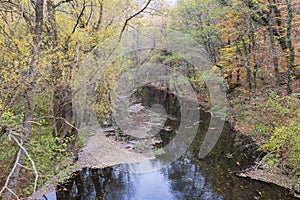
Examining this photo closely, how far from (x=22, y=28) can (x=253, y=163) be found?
395 inches

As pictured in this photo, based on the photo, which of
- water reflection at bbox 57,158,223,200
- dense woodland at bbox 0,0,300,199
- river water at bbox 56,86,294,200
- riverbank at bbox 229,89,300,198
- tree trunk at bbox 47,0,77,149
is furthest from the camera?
water reflection at bbox 57,158,223,200

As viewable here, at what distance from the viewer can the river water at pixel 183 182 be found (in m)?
8.49

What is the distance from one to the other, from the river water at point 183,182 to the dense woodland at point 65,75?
39.5 inches

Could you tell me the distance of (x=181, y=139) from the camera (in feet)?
48.2

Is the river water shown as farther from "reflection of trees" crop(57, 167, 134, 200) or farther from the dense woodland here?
the dense woodland

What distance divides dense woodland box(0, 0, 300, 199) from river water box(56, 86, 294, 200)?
100cm

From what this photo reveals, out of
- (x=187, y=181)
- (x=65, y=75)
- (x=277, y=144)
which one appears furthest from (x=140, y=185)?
(x=277, y=144)

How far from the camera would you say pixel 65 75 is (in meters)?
8.36

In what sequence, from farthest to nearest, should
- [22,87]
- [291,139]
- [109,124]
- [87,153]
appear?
[109,124]
[87,153]
[291,139]
[22,87]

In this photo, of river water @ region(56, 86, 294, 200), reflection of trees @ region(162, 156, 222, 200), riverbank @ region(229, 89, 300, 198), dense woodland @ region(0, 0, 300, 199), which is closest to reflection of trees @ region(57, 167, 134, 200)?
river water @ region(56, 86, 294, 200)

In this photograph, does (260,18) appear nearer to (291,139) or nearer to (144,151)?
(291,139)

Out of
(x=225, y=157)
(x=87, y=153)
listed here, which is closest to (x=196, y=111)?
(x=225, y=157)

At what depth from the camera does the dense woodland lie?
562cm

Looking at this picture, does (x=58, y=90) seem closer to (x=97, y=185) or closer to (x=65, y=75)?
(x=65, y=75)
